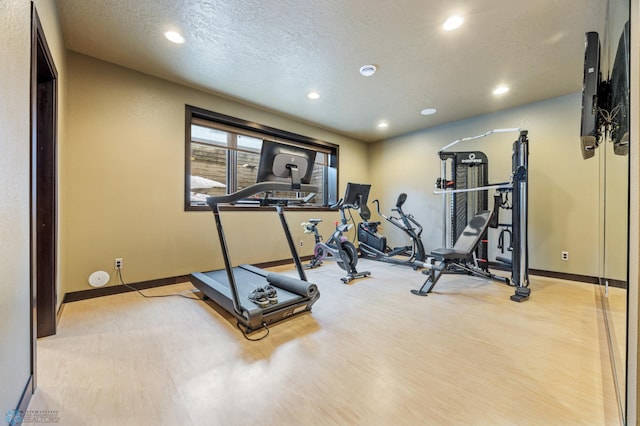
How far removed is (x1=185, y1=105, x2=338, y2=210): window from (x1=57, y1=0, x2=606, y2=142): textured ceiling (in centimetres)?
45

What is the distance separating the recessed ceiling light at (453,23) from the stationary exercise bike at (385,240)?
A: 8.41 feet

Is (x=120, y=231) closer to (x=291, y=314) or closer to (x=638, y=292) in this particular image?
(x=291, y=314)

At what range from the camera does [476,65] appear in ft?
9.52

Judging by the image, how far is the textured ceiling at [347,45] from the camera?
211 cm

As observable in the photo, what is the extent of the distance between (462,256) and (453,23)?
245 cm

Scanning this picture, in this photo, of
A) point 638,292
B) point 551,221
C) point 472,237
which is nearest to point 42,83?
point 638,292

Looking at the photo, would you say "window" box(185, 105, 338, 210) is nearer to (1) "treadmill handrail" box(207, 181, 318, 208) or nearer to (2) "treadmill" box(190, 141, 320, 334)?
(2) "treadmill" box(190, 141, 320, 334)

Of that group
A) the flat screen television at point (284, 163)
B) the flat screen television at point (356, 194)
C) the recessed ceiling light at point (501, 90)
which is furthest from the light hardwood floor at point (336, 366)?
the recessed ceiling light at point (501, 90)

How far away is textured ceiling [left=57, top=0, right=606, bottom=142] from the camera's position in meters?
2.11

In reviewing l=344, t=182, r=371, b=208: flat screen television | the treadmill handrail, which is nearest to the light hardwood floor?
the treadmill handrail

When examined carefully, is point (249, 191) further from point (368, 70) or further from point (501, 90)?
point (501, 90)

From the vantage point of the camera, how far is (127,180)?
3.04 metres

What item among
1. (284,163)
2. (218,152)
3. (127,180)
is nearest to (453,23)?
(284,163)

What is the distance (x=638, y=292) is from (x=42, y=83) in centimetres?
366
